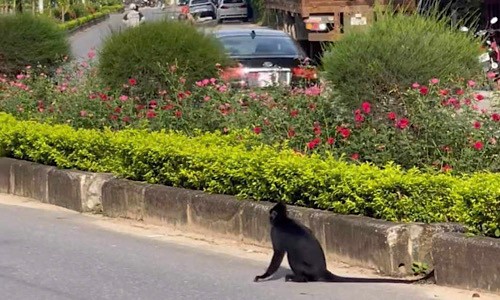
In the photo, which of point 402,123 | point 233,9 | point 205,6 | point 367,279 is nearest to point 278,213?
point 367,279

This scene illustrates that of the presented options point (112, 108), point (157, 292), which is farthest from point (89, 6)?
point (157, 292)

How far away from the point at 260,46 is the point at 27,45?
3.69m

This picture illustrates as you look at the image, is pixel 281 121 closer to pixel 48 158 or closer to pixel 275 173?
pixel 275 173

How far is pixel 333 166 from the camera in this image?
30.2 ft

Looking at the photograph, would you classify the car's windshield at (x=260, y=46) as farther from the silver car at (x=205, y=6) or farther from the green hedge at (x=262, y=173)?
the silver car at (x=205, y=6)

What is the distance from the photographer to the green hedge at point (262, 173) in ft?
27.3

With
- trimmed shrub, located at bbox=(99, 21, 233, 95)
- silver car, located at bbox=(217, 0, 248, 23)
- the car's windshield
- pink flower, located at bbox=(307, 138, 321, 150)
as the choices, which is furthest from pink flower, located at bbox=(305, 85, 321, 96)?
silver car, located at bbox=(217, 0, 248, 23)

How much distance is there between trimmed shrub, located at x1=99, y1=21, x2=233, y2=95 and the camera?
1325 cm

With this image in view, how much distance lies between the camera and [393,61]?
424 inches

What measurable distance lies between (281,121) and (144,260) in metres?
2.38

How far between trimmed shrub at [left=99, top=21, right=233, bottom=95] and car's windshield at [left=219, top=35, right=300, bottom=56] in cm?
379

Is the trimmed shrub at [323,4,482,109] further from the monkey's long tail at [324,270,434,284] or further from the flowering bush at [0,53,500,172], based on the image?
the monkey's long tail at [324,270,434,284]

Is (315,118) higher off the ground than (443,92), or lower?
lower

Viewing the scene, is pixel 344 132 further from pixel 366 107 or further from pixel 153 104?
pixel 153 104
